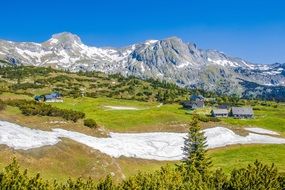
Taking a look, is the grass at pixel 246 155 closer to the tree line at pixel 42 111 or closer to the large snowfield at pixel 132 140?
the large snowfield at pixel 132 140

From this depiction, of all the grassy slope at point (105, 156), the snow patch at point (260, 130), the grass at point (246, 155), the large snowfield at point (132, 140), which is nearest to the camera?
the grassy slope at point (105, 156)

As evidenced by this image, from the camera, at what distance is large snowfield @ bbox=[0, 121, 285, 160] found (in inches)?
3255

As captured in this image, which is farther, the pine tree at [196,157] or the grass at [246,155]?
the grass at [246,155]

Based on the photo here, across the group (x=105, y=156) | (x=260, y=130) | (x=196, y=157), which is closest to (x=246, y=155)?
(x=196, y=157)

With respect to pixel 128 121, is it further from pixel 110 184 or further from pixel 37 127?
pixel 110 184

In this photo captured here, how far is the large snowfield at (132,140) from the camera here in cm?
8269

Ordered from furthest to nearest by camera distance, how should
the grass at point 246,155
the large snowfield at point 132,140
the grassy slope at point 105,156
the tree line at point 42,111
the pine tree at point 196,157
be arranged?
1. the tree line at point 42,111
2. the grass at point 246,155
3. the large snowfield at point 132,140
4. the pine tree at point 196,157
5. the grassy slope at point 105,156

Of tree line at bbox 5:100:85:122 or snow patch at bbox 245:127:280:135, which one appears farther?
snow patch at bbox 245:127:280:135

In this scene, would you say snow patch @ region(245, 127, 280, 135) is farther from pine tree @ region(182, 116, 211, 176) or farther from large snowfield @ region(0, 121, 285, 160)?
pine tree @ region(182, 116, 211, 176)

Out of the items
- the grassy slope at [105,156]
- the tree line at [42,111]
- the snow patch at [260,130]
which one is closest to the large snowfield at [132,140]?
the grassy slope at [105,156]

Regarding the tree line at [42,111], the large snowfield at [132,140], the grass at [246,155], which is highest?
the tree line at [42,111]

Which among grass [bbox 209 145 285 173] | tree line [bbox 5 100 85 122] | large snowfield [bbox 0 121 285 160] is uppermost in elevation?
tree line [bbox 5 100 85 122]

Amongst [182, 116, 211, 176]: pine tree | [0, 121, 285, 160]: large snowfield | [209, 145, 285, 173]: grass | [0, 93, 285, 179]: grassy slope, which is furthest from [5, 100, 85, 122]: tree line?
[182, 116, 211, 176]: pine tree

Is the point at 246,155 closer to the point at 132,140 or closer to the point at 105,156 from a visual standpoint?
the point at 132,140
